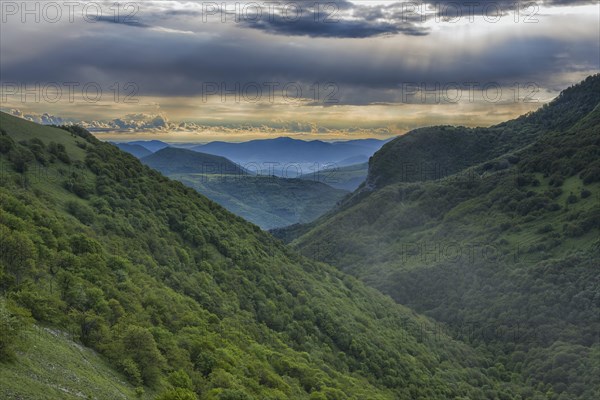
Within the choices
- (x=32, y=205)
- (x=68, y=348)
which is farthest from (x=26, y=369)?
(x=32, y=205)

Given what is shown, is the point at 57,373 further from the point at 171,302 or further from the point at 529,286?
the point at 529,286

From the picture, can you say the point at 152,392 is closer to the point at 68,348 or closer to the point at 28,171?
the point at 68,348

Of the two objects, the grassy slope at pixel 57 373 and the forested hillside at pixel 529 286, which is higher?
the grassy slope at pixel 57 373

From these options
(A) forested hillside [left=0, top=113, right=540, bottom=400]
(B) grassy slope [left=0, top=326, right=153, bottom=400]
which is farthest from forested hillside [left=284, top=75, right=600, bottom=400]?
(B) grassy slope [left=0, top=326, right=153, bottom=400]

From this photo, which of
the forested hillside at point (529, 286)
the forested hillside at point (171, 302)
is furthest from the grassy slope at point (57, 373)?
the forested hillside at point (529, 286)

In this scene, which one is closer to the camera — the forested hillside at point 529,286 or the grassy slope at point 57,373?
the grassy slope at point 57,373

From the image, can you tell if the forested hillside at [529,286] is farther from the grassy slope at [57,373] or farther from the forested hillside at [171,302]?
the grassy slope at [57,373]

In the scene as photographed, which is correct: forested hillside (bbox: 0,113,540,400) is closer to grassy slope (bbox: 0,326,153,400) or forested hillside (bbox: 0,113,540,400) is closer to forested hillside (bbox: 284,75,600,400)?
grassy slope (bbox: 0,326,153,400)

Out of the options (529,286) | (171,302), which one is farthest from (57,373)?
(529,286)
